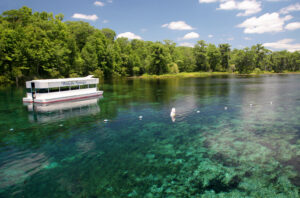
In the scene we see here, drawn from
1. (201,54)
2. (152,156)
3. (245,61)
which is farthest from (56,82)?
(245,61)

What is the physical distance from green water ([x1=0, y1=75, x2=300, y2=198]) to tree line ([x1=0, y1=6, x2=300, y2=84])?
63959 mm

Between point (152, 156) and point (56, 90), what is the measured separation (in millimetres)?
32684

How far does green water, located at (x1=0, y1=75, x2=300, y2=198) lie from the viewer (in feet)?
37.4

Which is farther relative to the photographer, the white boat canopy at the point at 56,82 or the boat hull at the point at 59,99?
the boat hull at the point at 59,99

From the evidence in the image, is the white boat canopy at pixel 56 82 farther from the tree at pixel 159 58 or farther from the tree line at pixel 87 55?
the tree at pixel 159 58

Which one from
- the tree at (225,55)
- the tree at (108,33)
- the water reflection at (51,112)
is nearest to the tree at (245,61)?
the tree at (225,55)

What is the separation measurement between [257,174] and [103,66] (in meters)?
124

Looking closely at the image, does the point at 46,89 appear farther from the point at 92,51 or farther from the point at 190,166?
the point at 92,51

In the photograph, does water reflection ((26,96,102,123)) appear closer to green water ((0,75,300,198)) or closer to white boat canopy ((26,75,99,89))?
green water ((0,75,300,198))

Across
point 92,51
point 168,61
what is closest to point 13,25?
point 92,51

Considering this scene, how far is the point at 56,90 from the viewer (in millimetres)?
40406

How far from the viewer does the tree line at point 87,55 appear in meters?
78.7

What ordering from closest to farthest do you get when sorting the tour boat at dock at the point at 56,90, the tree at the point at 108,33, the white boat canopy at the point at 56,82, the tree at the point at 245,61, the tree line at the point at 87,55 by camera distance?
the white boat canopy at the point at 56,82 → the tour boat at dock at the point at 56,90 → the tree line at the point at 87,55 → the tree at the point at 245,61 → the tree at the point at 108,33

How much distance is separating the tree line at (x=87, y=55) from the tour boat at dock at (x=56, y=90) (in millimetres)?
48506
